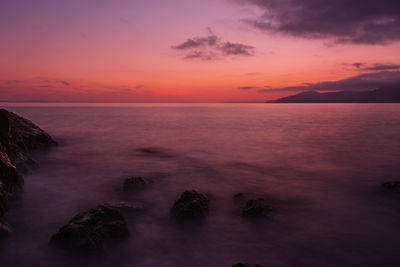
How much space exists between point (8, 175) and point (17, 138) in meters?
4.99

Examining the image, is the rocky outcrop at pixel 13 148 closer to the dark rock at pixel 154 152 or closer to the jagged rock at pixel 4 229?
the jagged rock at pixel 4 229

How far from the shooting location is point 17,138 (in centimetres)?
1052

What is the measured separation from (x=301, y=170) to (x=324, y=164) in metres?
2.00

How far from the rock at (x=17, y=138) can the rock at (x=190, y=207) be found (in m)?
5.70

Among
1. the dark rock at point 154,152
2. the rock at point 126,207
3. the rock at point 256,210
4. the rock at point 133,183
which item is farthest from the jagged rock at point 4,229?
the dark rock at point 154,152

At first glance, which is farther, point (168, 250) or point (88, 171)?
point (88, 171)

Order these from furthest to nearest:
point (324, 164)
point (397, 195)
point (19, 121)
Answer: point (19, 121) < point (324, 164) < point (397, 195)

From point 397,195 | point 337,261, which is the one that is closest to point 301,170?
point 397,195

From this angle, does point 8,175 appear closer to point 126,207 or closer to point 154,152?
point 126,207

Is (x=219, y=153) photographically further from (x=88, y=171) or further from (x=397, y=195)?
(x=397, y=195)

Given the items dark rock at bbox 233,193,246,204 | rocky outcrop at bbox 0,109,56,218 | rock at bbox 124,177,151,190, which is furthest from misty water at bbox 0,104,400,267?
rocky outcrop at bbox 0,109,56,218

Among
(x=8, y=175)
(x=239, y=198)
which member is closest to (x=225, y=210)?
(x=239, y=198)

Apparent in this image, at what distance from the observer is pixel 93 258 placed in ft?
14.7

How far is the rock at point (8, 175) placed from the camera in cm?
622
